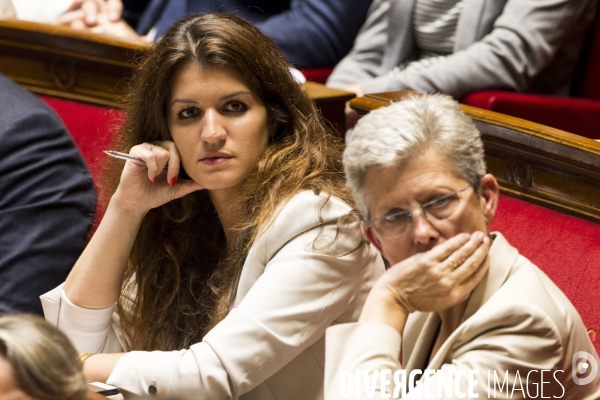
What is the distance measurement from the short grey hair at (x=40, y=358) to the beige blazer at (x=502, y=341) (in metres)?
0.28

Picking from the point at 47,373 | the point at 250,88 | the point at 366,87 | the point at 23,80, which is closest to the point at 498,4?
the point at 366,87

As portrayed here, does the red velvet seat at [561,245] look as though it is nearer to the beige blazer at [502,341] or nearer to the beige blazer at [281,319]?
the beige blazer at [281,319]

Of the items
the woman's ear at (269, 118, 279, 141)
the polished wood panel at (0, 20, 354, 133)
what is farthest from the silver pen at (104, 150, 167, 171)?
the polished wood panel at (0, 20, 354, 133)

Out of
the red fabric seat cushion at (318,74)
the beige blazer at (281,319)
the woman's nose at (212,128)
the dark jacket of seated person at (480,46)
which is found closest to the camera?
the beige blazer at (281,319)

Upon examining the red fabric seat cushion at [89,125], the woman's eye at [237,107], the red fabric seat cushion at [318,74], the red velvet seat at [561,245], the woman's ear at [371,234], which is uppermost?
the woman's ear at [371,234]

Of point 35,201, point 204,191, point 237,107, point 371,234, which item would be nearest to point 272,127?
point 237,107

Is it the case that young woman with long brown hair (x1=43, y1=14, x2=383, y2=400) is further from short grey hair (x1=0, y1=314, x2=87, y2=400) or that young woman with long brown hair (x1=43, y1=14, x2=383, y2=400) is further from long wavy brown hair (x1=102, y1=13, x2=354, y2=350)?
short grey hair (x1=0, y1=314, x2=87, y2=400)

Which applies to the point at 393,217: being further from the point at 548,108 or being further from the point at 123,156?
the point at 548,108

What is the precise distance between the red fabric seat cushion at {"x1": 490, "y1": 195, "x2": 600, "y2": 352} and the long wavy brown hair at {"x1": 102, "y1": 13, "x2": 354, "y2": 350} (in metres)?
0.33

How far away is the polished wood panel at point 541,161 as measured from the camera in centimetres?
145

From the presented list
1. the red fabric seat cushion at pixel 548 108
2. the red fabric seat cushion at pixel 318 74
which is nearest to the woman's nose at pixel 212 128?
the red fabric seat cushion at pixel 548 108

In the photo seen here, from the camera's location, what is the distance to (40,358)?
3.02ft

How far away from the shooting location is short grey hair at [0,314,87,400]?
910mm

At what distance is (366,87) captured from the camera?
92.4 inches
